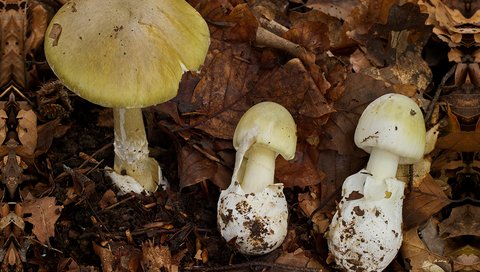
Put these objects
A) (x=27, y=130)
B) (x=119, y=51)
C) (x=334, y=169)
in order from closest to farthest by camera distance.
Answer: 1. (x=119, y=51)
2. (x=27, y=130)
3. (x=334, y=169)

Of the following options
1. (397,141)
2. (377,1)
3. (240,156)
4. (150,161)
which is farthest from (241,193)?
(377,1)

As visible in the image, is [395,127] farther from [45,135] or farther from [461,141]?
[45,135]

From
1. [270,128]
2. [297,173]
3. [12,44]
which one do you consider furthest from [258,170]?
[12,44]

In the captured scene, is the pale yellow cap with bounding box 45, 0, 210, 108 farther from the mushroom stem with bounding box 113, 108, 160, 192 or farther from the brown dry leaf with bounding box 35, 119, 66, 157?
the brown dry leaf with bounding box 35, 119, 66, 157

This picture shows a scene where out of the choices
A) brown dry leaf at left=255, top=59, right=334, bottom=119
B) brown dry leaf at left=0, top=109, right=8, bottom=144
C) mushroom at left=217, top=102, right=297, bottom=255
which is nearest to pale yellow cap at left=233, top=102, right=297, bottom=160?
mushroom at left=217, top=102, right=297, bottom=255

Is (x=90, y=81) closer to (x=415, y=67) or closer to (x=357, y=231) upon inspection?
(x=357, y=231)
